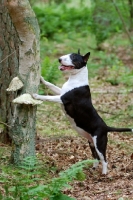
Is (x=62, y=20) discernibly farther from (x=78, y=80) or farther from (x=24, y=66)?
(x=24, y=66)

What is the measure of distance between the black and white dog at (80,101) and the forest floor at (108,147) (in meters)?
0.43

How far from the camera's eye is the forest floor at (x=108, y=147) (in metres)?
6.53

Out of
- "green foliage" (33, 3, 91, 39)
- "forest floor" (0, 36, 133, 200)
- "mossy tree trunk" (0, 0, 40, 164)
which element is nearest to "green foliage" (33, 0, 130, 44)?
"green foliage" (33, 3, 91, 39)

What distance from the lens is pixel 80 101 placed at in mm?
7211

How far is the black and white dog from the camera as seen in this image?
280 inches

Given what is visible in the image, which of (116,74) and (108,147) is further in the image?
(116,74)

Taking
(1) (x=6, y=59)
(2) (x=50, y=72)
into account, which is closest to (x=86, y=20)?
(2) (x=50, y=72)

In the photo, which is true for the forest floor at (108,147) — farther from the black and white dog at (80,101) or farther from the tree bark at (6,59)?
the tree bark at (6,59)

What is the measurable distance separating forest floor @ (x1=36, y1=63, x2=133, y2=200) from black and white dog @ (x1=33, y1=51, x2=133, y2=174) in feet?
1.43

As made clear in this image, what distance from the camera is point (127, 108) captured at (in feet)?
37.3

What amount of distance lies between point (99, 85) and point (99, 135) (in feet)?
21.1

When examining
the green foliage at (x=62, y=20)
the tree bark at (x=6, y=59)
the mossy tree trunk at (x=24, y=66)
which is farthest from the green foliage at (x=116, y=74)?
the mossy tree trunk at (x=24, y=66)

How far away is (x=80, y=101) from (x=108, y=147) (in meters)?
1.88

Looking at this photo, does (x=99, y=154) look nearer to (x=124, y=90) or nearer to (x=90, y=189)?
(x=90, y=189)
